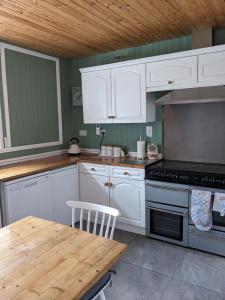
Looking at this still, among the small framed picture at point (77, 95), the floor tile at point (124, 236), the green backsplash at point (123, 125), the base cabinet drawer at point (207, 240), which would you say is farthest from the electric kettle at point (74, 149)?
the base cabinet drawer at point (207, 240)

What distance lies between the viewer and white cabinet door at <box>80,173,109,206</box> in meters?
3.20

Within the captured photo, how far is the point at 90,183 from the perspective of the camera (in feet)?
10.9

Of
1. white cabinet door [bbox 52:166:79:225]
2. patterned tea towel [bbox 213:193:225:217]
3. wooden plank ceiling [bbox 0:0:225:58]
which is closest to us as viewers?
wooden plank ceiling [bbox 0:0:225:58]

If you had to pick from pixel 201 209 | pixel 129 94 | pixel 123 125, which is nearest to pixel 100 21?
pixel 129 94

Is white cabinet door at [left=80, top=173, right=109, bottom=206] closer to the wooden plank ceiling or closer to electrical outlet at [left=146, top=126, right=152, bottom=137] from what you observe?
electrical outlet at [left=146, top=126, right=152, bottom=137]

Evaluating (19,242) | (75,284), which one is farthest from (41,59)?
(75,284)

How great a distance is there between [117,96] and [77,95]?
101 centimetres

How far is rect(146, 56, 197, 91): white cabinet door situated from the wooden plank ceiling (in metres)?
0.36

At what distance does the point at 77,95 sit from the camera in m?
3.95

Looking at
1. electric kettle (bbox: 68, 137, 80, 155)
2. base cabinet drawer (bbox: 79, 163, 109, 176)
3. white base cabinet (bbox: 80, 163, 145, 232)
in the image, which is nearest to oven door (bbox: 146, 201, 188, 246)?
white base cabinet (bbox: 80, 163, 145, 232)

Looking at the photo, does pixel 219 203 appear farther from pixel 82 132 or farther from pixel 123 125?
pixel 82 132

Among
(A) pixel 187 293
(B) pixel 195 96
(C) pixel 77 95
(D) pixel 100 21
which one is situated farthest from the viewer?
(C) pixel 77 95

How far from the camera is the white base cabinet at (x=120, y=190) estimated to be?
116 inches

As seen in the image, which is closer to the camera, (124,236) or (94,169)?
(124,236)
